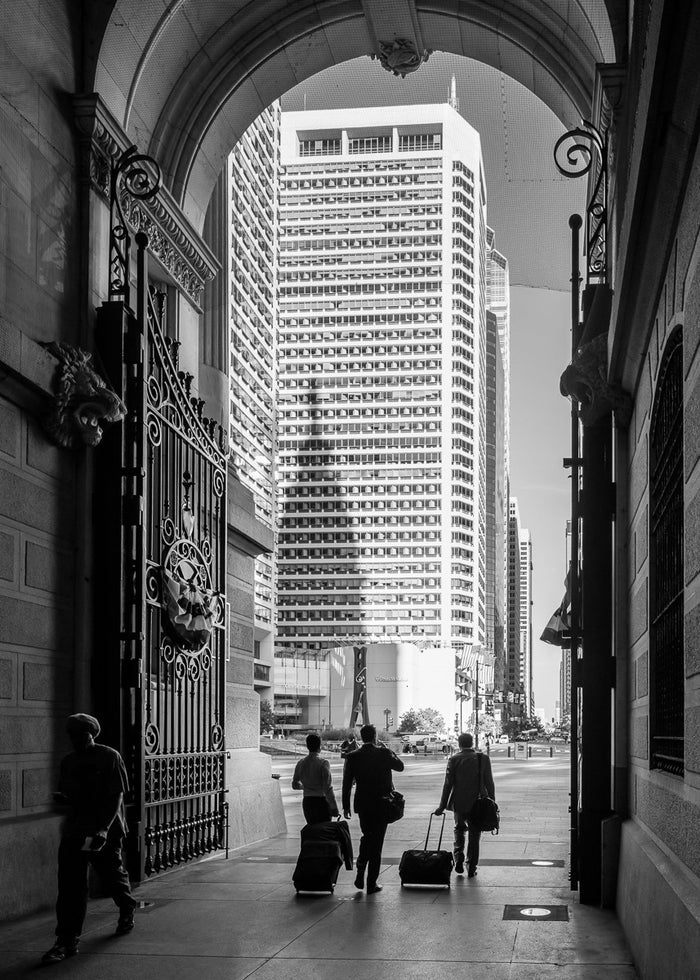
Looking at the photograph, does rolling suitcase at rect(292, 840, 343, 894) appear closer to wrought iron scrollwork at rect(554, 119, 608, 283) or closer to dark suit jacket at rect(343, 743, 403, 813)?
dark suit jacket at rect(343, 743, 403, 813)

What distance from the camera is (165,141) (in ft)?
50.9

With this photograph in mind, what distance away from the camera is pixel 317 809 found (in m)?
12.9

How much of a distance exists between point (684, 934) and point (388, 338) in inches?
7239

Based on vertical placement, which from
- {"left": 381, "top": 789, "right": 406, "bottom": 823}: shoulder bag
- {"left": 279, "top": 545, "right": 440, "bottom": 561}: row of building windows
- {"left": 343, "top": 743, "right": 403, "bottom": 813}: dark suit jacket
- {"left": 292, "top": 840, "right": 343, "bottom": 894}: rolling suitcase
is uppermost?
{"left": 279, "top": 545, "right": 440, "bottom": 561}: row of building windows

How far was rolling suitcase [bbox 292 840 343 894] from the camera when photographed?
38.8ft

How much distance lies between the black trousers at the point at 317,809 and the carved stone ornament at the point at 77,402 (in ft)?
14.2

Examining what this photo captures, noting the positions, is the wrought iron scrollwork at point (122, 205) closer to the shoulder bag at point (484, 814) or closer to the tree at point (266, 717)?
the shoulder bag at point (484, 814)

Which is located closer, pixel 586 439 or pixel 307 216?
pixel 586 439

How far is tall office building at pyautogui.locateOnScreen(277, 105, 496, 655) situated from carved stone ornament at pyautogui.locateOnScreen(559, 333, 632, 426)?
565 feet

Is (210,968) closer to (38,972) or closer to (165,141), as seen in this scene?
(38,972)

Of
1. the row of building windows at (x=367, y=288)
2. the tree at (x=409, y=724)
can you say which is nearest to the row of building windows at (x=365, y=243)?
the row of building windows at (x=367, y=288)

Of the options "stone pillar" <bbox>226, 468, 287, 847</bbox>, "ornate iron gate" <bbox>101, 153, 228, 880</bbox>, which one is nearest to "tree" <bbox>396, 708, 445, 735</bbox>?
"stone pillar" <bbox>226, 468, 287, 847</bbox>

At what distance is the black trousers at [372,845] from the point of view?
12133mm

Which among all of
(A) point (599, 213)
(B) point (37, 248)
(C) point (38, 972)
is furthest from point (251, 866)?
(A) point (599, 213)
